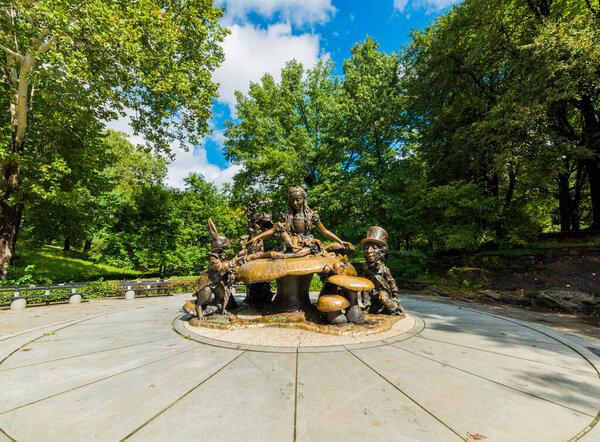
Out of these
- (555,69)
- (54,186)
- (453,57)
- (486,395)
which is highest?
(453,57)

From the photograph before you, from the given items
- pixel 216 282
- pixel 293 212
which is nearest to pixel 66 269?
pixel 216 282

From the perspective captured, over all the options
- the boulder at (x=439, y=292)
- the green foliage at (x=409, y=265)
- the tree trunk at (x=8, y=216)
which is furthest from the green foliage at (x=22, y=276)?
the boulder at (x=439, y=292)

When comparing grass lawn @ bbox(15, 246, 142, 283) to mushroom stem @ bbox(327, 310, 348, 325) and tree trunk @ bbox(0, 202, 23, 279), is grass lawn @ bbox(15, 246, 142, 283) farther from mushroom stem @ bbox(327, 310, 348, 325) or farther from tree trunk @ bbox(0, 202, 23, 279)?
mushroom stem @ bbox(327, 310, 348, 325)

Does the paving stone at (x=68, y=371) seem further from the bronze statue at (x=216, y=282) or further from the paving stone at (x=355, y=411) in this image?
the paving stone at (x=355, y=411)

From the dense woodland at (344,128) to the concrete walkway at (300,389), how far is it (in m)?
9.88

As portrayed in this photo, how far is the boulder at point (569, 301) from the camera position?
7.46 metres

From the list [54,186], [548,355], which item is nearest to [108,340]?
[548,355]

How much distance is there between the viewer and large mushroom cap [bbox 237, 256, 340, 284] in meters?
4.77

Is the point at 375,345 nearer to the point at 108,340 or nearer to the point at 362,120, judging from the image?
the point at 108,340

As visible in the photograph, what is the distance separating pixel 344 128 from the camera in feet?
54.1

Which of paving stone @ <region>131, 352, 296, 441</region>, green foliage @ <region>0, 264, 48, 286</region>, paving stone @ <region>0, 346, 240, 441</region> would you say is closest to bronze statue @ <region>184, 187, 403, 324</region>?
paving stone @ <region>131, 352, 296, 441</region>

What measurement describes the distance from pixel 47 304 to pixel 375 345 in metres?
12.3

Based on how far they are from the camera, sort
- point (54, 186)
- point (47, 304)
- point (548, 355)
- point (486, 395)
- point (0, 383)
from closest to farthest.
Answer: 1. point (486, 395)
2. point (0, 383)
3. point (548, 355)
4. point (47, 304)
5. point (54, 186)

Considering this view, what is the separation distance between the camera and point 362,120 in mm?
16156
